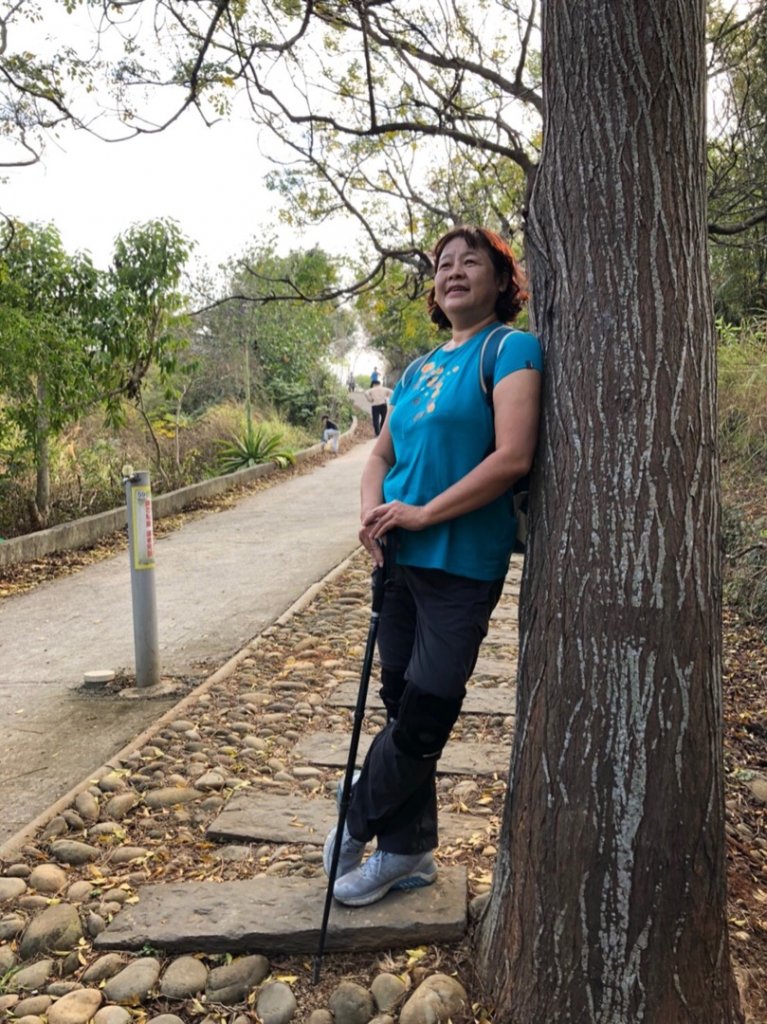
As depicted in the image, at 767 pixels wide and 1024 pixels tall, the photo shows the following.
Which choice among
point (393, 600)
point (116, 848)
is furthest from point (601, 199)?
point (116, 848)

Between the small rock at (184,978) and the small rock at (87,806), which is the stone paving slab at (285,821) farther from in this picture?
the small rock at (184,978)

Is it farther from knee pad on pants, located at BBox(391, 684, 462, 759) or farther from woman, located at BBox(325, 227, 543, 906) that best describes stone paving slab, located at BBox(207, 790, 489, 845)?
knee pad on pants, located at BBox(391, 684, 462, 759)

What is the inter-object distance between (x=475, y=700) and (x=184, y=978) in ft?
8.26

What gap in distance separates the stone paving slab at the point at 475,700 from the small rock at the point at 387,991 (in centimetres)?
215

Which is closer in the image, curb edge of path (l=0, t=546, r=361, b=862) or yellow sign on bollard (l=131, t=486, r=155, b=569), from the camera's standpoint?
curb edge of path (l=0, t=546, r=361, b=862)

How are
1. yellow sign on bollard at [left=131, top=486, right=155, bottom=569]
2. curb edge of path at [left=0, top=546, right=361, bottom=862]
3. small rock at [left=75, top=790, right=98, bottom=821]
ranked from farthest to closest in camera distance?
1. yellow sign on bollard at [left=131, top=486, right=155, bottom=569]
2. small rock at [left=75, top=790, right=98, bottom=821]
3. curb edge of path at [left=0, top=546, right=361, bottom=862]

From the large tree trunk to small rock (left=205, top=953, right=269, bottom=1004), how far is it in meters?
0.82

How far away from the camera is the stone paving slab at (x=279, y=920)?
2.72 m

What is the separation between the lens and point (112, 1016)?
2.53 meters

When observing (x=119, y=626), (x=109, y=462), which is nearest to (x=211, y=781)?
(x=119, y=626)

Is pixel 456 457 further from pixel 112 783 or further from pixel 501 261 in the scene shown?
pixel 112 783

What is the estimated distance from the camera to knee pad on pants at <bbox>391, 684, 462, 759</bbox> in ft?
8.30

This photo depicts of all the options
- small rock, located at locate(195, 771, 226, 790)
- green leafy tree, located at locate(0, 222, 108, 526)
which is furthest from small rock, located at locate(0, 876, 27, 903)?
green leafy tree, located at locate(0, 222, 108, 526)

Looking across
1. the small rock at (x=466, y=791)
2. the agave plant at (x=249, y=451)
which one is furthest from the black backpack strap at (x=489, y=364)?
the agave plant at (x=249, y=451)
